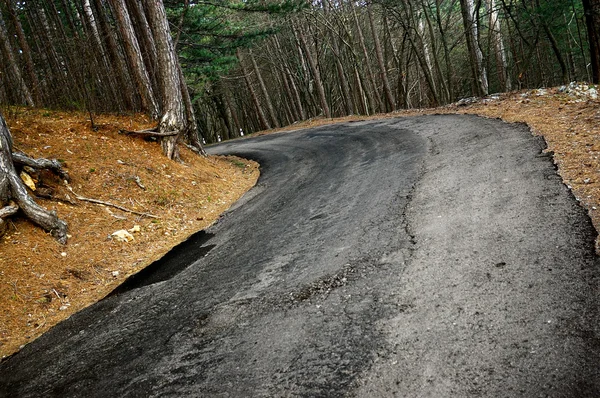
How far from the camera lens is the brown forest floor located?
4.81 meters

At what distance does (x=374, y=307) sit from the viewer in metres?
3.12

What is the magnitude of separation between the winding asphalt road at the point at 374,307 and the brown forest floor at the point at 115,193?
439 mm

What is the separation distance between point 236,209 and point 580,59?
26.8 meters

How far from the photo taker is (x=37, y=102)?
11711mm

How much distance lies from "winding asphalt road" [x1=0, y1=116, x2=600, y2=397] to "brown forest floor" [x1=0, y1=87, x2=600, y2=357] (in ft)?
1.44

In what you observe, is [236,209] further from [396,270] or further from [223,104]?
[223,104]

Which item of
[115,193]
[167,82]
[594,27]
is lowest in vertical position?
[115,193]

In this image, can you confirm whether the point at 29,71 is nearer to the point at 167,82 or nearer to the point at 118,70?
the point at 118,70

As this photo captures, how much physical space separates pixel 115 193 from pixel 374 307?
6.56 m

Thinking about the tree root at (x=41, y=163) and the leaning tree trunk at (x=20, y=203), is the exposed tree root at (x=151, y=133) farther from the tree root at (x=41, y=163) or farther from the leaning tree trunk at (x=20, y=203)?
the leaning tree trunk at (x=20, y=203)

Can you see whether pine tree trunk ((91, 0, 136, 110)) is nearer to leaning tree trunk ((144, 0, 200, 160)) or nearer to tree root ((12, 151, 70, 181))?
leaning tree trunk ((144, 0, 200, 160))

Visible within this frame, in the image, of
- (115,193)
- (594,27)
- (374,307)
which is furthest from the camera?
(594,27)

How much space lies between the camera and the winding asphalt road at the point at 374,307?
239 centimetres

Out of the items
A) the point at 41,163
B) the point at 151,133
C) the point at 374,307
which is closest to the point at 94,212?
the point at 41,163
